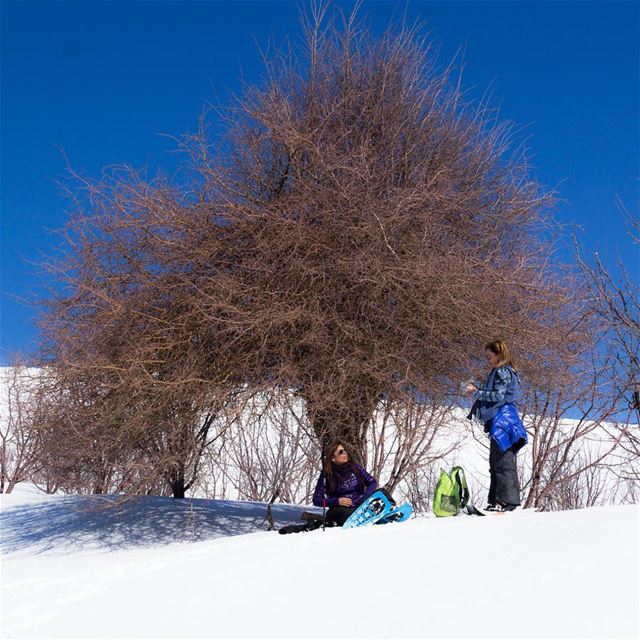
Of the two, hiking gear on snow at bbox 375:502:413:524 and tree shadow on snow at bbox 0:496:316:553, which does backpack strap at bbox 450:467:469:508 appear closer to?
hiking gear on snow at bbox 375:502:413:524

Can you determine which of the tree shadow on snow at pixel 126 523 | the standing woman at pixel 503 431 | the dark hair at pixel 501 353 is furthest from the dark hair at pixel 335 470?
the tree shadow on snow at pixel 126 523

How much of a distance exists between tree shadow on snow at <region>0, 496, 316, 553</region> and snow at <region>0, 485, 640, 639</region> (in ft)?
9.29

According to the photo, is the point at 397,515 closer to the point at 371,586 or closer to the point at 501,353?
the point at 501,353

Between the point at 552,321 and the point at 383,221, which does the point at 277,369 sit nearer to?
the point at 383,221

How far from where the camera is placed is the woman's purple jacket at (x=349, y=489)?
24.2 feet

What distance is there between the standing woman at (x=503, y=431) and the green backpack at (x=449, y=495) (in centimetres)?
46

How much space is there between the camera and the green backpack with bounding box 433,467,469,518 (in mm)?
7227

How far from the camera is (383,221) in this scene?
7797 millimetres

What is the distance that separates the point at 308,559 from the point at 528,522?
61.4 inches

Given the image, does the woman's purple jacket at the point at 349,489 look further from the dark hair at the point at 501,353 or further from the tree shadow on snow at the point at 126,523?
the tree shadow on snow at the point at 126,523

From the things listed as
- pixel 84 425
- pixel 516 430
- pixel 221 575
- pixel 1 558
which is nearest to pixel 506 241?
pixel 516 430

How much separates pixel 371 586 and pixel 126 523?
613 centimetres

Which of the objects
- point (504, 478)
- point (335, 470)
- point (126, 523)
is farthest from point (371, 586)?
point (126, 523)

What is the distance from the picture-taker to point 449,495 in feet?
23.8
